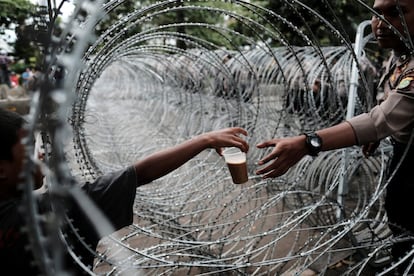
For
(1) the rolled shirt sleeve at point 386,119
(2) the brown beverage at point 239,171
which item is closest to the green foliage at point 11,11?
(2) the brown beverage at point 239,171

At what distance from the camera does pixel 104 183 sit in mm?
1338

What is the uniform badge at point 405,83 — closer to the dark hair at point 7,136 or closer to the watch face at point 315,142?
the watch face at point 315,142

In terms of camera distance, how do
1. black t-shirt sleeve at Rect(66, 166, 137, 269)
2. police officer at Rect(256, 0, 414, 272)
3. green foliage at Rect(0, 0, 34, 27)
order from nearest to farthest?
black t-shirt sleeve at Rect(66, 166, 137, 269) → police officer at Rect(256, 0, 414, 272) → green foliage at Rect(0, 0, 34, 27)

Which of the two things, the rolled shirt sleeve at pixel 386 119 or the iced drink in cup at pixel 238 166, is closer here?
the rolled shirt sleeve at pixel 386 119

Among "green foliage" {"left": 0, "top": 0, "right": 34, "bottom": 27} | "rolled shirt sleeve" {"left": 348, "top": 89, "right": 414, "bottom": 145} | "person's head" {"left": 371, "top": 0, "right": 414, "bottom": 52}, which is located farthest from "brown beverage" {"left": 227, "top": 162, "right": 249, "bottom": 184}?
"green foliage" {"left": 0, "top": 0, "right": 34, "bottom": 27}

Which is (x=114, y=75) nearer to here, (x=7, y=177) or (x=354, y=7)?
(x=354, y=7)

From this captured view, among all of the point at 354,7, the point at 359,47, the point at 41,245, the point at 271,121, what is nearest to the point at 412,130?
the point at 359,47

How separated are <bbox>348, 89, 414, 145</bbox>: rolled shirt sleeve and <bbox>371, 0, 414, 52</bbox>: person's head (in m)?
0.33

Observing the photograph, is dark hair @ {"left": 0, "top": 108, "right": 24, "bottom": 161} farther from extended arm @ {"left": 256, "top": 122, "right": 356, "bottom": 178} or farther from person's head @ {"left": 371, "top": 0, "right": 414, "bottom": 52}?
person's head @ {"left": 371, "top": 0, "right": 414, "bottom": 52}

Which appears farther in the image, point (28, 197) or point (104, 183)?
point (104, 183)

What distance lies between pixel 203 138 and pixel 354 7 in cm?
958

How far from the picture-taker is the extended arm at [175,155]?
144cm

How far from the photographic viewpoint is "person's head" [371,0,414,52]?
5.44 feet

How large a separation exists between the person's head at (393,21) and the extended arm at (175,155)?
0.90m
